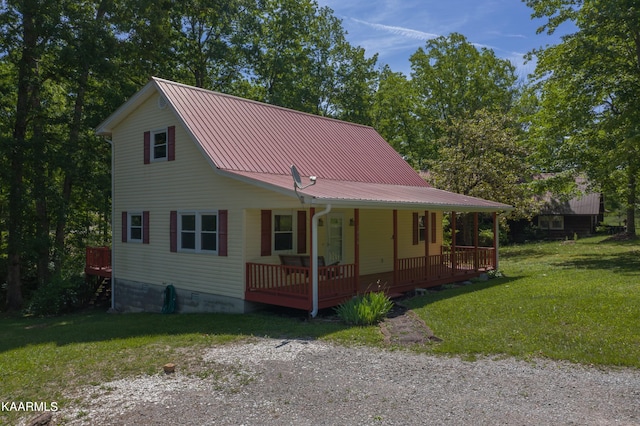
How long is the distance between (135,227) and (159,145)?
9.49ft

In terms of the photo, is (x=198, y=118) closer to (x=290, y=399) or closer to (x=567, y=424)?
(x=290, y=399)

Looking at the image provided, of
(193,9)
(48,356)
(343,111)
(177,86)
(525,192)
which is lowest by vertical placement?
(48,356)

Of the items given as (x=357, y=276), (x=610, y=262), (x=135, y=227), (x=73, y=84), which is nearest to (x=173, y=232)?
(x=135, y=227)

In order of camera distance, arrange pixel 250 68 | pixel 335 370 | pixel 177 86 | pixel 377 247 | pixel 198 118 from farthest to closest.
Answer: pixel 250 68 < pixel 377 247 < pixel 177 86 < pixel 198 118 < pixel 335 370

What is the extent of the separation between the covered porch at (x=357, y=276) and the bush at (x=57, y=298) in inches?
346

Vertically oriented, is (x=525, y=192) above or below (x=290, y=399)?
above

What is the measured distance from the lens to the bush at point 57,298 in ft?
53.6

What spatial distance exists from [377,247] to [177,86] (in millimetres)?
8205

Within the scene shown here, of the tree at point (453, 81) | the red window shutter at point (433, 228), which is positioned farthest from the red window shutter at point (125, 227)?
the tree at point (453, 81)

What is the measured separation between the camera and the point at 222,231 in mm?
12336

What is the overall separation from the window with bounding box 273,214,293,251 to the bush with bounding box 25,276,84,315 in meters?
8.95

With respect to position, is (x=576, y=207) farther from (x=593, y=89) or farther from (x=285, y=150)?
(x=285, y=150)

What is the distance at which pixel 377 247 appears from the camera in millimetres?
16203

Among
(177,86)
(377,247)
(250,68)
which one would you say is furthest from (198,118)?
(250,68)
